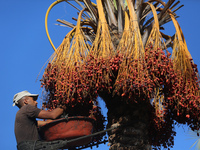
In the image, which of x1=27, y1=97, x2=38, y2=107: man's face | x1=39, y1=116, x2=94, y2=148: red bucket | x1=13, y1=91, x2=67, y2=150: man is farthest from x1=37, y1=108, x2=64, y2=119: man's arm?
x1=27, y1=97, x2=38, y2=107: man's face

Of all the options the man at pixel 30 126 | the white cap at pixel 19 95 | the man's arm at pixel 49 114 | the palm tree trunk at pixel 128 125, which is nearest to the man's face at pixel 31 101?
the white cap at pixel 19 95

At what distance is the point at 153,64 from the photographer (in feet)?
17.9

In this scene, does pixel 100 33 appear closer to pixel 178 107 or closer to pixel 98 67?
pixel 98 67

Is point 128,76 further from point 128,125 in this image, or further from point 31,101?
point 31,101

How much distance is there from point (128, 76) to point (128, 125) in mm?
945

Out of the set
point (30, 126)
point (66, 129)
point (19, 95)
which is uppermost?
point (19, 95)

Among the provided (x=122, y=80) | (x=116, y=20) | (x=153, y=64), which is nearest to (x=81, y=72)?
(x=122, y=80)

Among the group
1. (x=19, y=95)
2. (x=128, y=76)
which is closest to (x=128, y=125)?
(x=128, y=76)

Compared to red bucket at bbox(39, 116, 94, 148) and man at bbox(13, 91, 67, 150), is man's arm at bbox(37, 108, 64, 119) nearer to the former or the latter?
man at bbox(13, 91, 67, 150)

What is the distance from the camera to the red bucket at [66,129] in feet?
17.8

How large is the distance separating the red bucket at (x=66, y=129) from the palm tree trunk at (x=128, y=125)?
562mm

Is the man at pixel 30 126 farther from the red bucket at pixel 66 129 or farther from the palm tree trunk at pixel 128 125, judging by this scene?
the palm tree trunk at pixel 128 125

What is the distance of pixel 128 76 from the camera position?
5.26 meters

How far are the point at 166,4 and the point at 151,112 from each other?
1.79 meters
